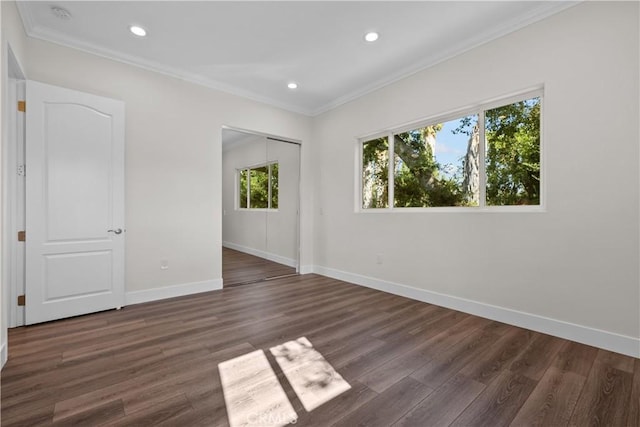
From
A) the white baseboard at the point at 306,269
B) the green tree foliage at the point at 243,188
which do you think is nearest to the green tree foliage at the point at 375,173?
the white baseboard at the point at 306,269

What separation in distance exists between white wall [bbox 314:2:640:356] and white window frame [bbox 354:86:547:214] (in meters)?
0.07

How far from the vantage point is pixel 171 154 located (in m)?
3.70

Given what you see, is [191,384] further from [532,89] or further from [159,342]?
[532,89]

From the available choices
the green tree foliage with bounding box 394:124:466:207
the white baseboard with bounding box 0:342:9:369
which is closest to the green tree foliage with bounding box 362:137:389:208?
the green tree foliage with bounding box 394:124:466:207

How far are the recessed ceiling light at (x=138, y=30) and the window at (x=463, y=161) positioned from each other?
306cm

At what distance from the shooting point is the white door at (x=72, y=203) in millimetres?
2771

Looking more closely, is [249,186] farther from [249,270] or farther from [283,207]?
[249,270]

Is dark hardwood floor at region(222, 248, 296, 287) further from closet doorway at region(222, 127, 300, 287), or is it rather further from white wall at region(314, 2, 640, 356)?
white wall at region(314, 2, 640, 356)

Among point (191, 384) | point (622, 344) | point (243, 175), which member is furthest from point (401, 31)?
point (243, 175)

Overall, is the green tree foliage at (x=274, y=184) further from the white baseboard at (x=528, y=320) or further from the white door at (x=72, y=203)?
A: the white door at (x=72, y=203)

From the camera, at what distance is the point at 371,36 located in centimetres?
301

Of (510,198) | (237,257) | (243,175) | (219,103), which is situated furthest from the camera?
(243,175)

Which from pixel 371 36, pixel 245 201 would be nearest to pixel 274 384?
pixel 371 36

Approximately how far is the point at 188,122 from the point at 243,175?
3.21m
